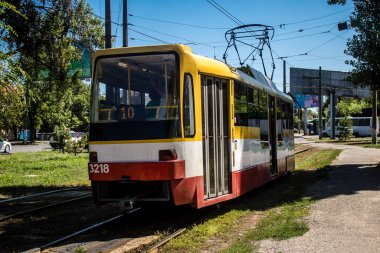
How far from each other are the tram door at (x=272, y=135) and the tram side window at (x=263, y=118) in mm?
576

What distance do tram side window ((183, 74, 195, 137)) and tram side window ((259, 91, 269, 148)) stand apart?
4.56 metres

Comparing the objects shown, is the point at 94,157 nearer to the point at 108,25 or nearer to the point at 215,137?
the point at 215,137

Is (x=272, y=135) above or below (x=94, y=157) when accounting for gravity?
above

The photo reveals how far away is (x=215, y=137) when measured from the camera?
31.2 ft

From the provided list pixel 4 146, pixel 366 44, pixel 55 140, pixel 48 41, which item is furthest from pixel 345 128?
pixel 48 41

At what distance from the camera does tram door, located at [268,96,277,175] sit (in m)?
14.4

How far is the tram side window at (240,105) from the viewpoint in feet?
34.4

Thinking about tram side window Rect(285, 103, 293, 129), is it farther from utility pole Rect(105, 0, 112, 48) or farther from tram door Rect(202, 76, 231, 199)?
tram door Rect(202, 76, 231, 199)

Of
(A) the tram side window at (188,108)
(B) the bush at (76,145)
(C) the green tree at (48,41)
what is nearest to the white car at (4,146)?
(B) the bush at (76,145)

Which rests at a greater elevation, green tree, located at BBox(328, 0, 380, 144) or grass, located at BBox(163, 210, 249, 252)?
green tree, located at BBox(328, 0, 380, 144)

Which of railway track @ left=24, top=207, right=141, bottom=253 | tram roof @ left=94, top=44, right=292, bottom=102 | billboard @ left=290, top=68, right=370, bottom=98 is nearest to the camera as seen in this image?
railway track @ left=24, top=207, right=141, bottom=253

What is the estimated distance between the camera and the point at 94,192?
29.1 feet

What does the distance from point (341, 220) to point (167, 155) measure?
328cm

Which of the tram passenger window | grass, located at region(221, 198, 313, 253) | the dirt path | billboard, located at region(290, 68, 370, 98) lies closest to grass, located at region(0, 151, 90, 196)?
the tram passenger window
